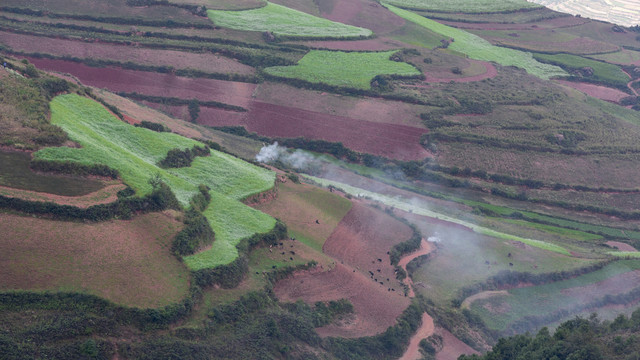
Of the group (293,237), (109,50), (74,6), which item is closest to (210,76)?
(109,50)

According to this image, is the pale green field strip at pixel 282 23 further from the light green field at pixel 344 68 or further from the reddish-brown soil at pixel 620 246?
the reddish-brown soil at pixel 620 246

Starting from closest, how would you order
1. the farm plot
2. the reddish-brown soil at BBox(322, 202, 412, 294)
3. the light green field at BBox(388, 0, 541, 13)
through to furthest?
1. the reddish-brown soil at BBox(322, 202, 412, 294)
2. the farm plot
3. the light green field at BBox(388, 0, 541, 13)

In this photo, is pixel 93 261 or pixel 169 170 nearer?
pixel 93 261

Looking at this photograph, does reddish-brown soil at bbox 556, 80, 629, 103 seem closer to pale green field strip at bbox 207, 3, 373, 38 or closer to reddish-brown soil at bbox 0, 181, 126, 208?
pale green field strip at bbox 207, 3, 373, 38

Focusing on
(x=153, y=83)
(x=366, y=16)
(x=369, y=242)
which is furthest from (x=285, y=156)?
(x=366, y=16)

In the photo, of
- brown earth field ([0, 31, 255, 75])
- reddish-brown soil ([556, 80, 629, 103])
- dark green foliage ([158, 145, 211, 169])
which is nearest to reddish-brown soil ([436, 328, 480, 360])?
dark green foliage ([158, 145, 211, 169])

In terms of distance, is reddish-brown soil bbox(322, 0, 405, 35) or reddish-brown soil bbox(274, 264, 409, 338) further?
reddish-brown soil bbox(322, 0, 405, 35)

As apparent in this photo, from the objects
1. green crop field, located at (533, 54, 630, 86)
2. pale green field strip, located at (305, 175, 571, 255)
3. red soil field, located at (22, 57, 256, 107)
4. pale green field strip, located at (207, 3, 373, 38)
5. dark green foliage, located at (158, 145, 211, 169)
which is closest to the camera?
dark green foliage, located at (158, 145, 211, 169)

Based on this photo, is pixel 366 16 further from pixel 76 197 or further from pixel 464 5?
pixel 76 197
